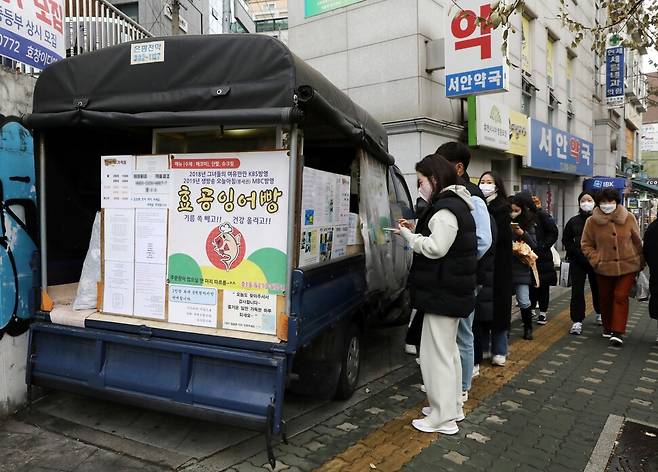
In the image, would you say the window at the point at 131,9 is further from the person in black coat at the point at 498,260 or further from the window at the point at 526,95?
the person in black coat at the point at 498,260

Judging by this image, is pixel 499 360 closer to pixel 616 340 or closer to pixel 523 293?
pixel 523 293

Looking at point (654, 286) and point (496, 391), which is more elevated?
point (654, 286)

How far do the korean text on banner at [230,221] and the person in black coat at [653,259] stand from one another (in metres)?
4.87

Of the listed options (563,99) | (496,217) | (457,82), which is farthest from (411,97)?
(563,99)

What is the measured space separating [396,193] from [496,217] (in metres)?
1.27

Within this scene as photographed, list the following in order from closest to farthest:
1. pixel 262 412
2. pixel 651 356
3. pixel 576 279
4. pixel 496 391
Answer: pixel 262 412, pixel 496 391, pixel 651 356, pixel 576 279

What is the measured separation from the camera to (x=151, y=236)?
3482 millimetres

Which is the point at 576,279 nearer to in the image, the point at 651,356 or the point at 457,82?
the point at 651,356

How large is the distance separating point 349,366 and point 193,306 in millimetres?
1526

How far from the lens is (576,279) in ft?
22.2

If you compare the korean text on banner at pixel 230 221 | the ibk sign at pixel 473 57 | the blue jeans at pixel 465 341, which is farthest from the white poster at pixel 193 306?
the ibk sign at pixel 473 57

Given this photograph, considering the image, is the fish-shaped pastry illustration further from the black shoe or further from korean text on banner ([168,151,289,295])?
the black shoe

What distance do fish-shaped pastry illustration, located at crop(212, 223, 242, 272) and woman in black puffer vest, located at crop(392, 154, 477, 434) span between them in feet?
3.88

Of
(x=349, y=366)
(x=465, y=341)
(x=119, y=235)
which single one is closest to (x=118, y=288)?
(x=119, y=235)
